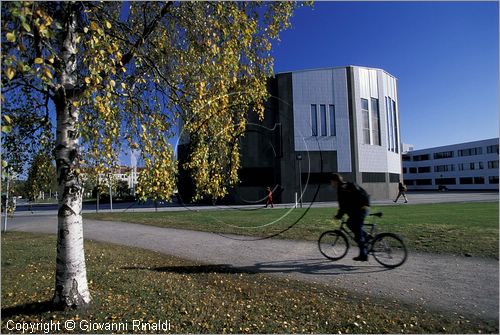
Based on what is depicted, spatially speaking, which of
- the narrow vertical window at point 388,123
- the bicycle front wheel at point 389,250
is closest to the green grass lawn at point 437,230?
the bicycle front wheel at point 389,250

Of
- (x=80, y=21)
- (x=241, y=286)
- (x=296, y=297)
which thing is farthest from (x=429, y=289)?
(x=80, y=21)

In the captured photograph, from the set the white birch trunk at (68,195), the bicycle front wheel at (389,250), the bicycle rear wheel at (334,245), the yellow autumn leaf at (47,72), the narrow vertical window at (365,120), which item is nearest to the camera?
the yellow autumn leaf at (47,72)

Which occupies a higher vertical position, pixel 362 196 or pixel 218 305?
pixel 362 196

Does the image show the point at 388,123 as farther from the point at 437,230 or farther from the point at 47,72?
the point at 47,72

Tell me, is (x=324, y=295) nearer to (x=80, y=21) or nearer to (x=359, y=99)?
(x=80, y=21)

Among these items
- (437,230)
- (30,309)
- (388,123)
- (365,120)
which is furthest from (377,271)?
(388,123)

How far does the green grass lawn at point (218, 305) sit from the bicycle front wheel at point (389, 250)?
73.7 inches

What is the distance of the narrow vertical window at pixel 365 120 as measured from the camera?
3400cm

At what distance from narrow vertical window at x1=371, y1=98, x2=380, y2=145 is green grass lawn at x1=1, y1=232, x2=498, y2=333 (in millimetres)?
32441

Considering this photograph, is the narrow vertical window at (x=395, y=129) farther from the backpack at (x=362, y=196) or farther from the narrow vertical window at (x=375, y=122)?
the backpack at (x=362, y=196)

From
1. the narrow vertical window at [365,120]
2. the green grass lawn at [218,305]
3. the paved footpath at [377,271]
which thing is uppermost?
the narrow vertical window at [365,120]

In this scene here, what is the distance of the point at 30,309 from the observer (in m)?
5.54

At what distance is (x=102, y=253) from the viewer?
33.9 ft

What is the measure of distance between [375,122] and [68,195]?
3630 cm
